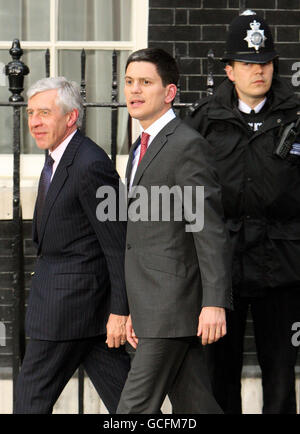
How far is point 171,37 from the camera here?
6301 millimetres

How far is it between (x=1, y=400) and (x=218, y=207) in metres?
2.65

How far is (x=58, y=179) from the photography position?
4.47 meters

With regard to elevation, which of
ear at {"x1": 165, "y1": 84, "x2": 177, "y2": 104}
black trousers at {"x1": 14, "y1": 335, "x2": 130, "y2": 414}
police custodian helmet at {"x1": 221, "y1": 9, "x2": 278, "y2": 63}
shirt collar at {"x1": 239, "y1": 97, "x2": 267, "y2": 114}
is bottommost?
black trousers at {"x1": 14, "y1": 335, "x2": 130, "y2": 414}

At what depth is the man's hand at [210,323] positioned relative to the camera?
4.12 meters

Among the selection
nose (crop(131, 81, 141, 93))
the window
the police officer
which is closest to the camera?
nose (crop(131, 81, 141, 93))

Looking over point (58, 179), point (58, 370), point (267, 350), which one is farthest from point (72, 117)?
point (267, 350)

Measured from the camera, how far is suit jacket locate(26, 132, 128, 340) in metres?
4.40

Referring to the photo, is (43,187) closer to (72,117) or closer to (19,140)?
(72,117)

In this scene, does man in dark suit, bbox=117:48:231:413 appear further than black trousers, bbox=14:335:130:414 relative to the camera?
No

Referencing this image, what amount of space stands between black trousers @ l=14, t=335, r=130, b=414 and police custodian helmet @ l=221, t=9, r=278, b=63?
1.47m

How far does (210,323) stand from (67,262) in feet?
2.40

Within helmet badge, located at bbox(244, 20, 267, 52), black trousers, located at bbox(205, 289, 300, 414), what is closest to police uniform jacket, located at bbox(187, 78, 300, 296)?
black trousers, located at bbox(205, 289, 300, 414)

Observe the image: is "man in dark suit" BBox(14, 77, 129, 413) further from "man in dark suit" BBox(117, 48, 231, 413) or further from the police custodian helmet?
the police custodian helmet
